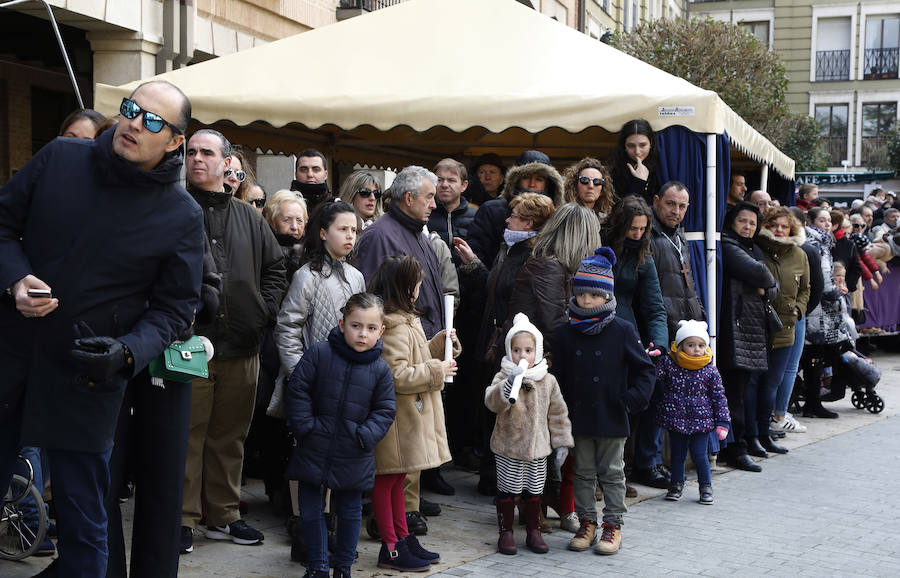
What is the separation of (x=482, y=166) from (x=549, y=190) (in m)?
1.57

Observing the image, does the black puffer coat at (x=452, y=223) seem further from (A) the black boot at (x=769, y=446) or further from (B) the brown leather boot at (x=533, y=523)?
(A) the black boot at (x=769, y=446)

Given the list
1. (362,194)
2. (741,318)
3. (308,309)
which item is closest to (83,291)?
(308,309)

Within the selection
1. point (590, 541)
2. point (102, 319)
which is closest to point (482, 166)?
point (590, 541)

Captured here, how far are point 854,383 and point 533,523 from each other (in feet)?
22.0

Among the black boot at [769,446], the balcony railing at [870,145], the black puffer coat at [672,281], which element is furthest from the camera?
the balcony railing at [870,145]

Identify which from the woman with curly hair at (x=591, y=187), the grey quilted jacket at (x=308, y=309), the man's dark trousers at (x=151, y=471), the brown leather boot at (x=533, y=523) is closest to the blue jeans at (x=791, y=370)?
the woman with curly hair at (x=591, y=187)

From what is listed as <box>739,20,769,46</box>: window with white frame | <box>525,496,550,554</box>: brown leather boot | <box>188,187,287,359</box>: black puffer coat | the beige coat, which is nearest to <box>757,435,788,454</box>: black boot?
<box>525,496,550,554</box>: brown leather boot

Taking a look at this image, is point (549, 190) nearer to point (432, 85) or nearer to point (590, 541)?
point (432, 85)

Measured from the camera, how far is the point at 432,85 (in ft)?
27.0

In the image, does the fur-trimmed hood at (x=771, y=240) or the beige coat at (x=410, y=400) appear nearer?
the beige coat at (x=410, y=400)

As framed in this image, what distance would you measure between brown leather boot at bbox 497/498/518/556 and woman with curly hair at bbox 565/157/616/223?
7.46ft

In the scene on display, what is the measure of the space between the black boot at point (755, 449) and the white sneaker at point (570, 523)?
10.1ft

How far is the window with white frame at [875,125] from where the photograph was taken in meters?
43.2

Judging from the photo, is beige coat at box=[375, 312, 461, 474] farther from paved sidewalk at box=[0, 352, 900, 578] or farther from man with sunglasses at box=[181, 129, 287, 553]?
man with sunglasses at box=[181, 129, 287, 553]
